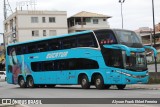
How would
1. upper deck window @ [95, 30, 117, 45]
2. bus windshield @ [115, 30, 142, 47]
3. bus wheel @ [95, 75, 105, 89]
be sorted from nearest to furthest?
bus windshield @ [115, 30, 142, 47] < upper deck window @ [95, 30, 117, 45] < bus wheel @ [95, 75, 105, 89]

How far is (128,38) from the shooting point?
2781 cm

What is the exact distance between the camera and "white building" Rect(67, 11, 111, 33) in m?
94.6

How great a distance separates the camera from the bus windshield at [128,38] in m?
27.4

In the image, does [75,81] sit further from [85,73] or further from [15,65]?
[15,65]

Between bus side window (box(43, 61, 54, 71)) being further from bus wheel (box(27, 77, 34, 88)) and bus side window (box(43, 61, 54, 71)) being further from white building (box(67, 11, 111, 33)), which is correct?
white building (box(67, 11, 111, 33))

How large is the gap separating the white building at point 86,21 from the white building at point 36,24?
127 inches

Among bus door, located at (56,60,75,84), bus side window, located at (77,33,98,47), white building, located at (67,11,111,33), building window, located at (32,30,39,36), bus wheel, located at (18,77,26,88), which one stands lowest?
bus wheel, located at (18,77,26,88)

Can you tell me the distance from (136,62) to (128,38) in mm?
1574

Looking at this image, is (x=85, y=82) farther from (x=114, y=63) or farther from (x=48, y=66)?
(x=48, y=66)

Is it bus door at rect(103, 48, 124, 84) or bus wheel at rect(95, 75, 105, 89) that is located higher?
bus door at rect(103, 48, 124, 84)

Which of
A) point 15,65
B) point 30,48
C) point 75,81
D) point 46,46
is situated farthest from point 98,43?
point 15,65

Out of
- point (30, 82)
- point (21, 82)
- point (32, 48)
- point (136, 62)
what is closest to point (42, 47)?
point (32, 48)

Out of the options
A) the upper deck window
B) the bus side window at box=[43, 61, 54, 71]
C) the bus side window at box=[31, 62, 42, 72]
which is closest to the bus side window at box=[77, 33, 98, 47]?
the upper deck window

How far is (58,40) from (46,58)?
2.14m
